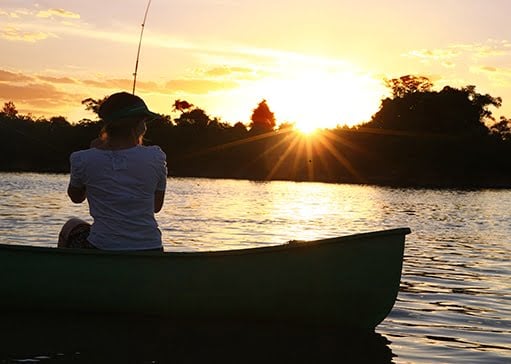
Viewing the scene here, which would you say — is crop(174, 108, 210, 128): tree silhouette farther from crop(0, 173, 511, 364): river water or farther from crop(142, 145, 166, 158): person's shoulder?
crop(142, 145, 166, 158): person's shoulder

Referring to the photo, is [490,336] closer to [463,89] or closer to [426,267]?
[426,267]

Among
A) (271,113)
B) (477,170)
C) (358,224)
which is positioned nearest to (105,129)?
(358,224)

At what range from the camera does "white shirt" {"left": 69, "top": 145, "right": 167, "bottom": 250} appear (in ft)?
19.2

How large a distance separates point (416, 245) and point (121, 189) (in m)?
10.1

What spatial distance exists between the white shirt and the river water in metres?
1.07

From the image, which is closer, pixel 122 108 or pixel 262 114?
pixel 122 108

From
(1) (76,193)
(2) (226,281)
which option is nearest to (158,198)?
(1) (76,193)

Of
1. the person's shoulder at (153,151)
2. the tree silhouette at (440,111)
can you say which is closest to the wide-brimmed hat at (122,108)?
the person's shoulder at (153,151)

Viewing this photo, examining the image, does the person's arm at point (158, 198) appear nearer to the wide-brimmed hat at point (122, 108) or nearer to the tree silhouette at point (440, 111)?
the wide-brimmed hat at point (122, 108)

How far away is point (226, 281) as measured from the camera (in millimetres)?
6379

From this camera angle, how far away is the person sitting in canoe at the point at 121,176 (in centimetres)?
584

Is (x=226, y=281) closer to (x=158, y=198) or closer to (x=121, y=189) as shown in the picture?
(x=158, y=198)

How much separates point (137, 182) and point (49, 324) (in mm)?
1509

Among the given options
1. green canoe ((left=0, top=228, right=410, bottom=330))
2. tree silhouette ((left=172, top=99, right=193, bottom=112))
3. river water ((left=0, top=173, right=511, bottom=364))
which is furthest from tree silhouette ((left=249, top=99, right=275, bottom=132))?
green canoe ((left=0, top=228, right=410, bottom=330))
